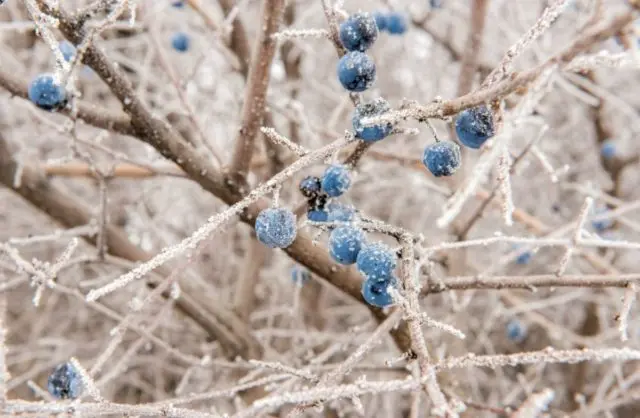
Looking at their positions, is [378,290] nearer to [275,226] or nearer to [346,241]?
[346,241]

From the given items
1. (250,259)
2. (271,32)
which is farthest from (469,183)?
(250,259)

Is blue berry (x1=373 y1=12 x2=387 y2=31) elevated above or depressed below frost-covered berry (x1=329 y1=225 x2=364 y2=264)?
above

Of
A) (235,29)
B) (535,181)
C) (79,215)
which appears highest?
(535,181)

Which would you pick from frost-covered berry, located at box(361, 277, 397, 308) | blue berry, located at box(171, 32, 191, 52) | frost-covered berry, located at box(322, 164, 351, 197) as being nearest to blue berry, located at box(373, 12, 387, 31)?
blue berry, located at box(171, 32, 191, 52)

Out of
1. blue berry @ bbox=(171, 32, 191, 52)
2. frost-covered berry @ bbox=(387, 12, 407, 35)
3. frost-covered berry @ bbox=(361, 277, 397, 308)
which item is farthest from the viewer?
blue berry @ bbox=(171, 32, 191, 52)

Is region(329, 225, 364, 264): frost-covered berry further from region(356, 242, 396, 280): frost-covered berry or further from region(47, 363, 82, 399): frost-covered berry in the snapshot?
region(47, 363, 82, 399): frost-covered berry

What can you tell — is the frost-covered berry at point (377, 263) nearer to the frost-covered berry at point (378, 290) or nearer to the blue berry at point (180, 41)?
the frost-covered berry at point (378, 290)

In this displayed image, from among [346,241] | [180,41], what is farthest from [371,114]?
[180,41]

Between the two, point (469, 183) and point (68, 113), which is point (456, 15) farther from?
point (469, 183)
